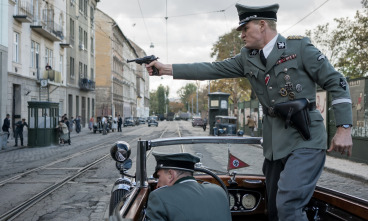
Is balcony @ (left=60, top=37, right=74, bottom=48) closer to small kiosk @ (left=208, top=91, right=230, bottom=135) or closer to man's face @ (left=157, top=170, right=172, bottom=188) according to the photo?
small kiosk @ (left=208, top=91, right=230, bottom=135)

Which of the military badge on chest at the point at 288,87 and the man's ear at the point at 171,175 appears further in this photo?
the military badge on chest at the point at 288,87

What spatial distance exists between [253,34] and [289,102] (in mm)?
526

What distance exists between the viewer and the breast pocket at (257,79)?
8.80 feet

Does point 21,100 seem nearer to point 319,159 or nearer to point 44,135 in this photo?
point 44,135

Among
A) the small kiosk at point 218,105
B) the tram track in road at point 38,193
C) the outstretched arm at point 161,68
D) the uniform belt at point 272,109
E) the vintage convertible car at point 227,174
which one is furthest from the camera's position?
the small kiosk at point 218,105

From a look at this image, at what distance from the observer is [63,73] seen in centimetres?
3628

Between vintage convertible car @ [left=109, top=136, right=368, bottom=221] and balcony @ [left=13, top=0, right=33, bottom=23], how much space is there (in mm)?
23269

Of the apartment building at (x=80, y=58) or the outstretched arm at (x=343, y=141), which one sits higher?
the apartment building at (x=80, y=58)

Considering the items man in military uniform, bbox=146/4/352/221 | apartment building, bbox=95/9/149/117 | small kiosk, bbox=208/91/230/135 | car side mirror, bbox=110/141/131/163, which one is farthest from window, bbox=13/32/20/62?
apartment building, bbox=95/9/149/117

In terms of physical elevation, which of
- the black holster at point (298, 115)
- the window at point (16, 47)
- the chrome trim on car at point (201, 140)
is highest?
the window at point (16, 47)

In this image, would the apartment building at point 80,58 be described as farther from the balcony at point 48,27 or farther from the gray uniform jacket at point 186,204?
the gray uniform jacket at point 186,204

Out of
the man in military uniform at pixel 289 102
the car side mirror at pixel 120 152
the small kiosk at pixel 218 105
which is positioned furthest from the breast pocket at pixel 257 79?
the small kiosk at pixel 218 105

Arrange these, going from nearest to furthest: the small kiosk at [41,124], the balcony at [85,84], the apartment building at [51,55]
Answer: the small kiosk at [41,124]
the apartment building at [51,55]
the balcony at [85,84]

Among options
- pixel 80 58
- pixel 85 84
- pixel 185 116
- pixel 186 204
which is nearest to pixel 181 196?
pixel 186 204
